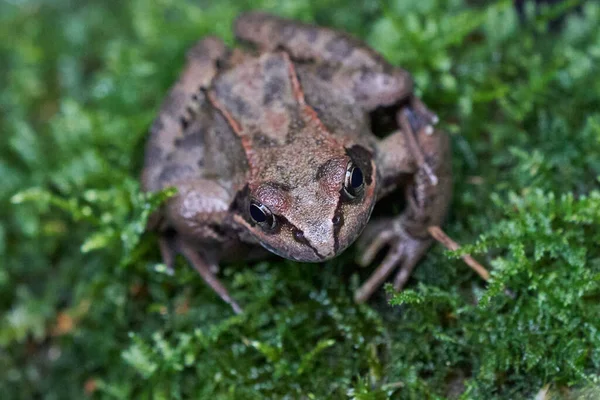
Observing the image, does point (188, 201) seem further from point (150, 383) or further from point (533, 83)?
point (533, 83)

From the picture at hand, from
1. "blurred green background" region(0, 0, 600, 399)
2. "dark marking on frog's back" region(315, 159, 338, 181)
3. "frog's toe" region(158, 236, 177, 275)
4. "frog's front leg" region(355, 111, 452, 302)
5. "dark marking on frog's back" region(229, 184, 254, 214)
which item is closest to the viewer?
"dark marking on frog's back" region(315, 159, 338, 181)


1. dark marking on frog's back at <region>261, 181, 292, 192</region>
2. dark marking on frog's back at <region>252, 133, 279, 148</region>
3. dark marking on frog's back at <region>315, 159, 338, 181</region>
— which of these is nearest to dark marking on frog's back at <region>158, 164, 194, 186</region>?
dark marking on frog's back at <region>252, 133, 279, 148</region>

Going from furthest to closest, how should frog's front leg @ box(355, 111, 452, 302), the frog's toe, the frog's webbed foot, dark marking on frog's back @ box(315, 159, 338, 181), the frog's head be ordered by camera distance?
the frog's toe → the frog's webbed foot → frog's front leg @ box(355, 111, 452, 302) → dark marking on frog's back @ box(315, 159, 338, 181) → the frog's head

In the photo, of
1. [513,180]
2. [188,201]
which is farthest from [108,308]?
[513,180]

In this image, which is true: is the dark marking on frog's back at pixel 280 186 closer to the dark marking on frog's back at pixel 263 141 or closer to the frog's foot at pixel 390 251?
the dark marking on frog's back at pixel 263 141

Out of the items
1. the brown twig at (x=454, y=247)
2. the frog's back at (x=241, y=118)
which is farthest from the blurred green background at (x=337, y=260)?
the frog's back at (x=241, y=118)

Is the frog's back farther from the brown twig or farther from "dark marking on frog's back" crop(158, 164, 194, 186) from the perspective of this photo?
the brown twig

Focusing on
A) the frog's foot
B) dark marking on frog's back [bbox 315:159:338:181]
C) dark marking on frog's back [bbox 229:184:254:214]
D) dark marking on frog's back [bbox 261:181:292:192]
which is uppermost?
dark marking on frog's back [bbox 315:159:338:181]

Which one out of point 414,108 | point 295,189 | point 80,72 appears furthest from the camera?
point 80,72

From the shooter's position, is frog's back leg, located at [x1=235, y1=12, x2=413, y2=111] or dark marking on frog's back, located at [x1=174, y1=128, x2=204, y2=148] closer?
frog's back leg, located at [x1=235, y1=12, x2=413, y2=111]
